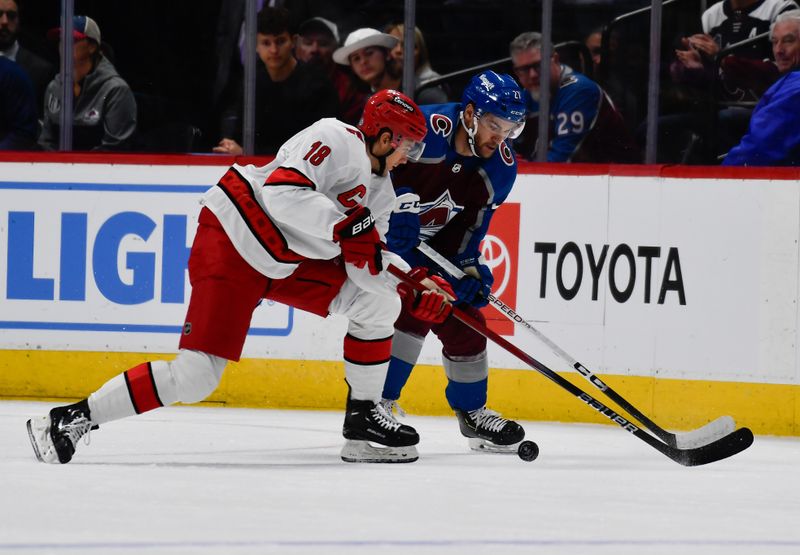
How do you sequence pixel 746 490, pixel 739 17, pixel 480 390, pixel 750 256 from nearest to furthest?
pixel 746 490, pixel 480 390, pixel 750 256, pixel 739 17

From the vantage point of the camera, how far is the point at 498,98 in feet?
11.8

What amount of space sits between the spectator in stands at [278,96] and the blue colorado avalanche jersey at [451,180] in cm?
120

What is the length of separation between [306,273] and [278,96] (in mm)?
1668

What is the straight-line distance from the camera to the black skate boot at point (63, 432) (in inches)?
126

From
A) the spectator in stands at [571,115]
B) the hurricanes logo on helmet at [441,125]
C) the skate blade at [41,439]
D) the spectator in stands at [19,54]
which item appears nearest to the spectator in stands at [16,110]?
the spectator in stands at [19,54]

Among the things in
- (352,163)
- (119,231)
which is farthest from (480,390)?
(119,231)

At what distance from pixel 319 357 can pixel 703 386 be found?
1.29 metres

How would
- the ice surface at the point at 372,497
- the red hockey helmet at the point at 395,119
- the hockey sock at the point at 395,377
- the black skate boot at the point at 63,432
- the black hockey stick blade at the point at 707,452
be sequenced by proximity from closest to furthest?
the ice surface at the point at 372,497 < the black skate boot at the point at 63,432 < the red hockey helmet at the point at 395,119 < the black hockey stick blade at the point at 707,452 < the hockey sock at the point at 395,377

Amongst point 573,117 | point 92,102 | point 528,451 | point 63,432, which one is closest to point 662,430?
point 528,451

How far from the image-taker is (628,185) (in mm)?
4504

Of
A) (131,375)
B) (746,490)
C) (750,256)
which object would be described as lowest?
(746,490)

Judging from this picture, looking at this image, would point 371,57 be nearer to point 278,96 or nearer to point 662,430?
point 278,96

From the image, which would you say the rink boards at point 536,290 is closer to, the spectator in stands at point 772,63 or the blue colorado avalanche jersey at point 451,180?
the spectator in stands at point 772,63

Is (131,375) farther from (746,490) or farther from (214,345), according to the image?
(746,490)
